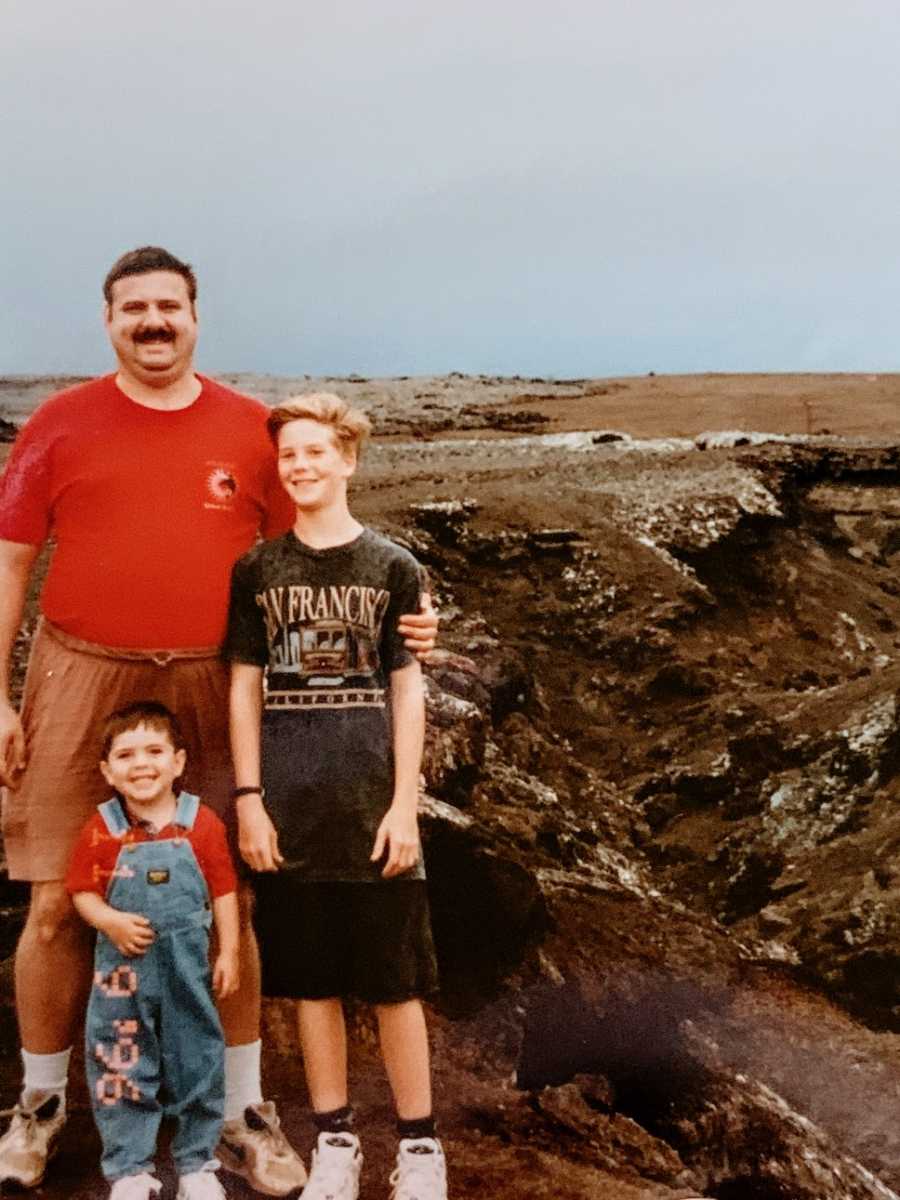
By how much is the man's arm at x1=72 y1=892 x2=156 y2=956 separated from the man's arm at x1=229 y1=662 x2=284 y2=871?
222mm

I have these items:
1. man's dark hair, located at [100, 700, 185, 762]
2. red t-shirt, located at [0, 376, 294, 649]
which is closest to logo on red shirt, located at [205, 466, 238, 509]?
red t-shirt, located at [0, 376, 294, 649]

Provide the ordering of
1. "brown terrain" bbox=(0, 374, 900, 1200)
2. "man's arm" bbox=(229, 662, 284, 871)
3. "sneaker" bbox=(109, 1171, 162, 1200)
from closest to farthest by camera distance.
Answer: "sneaker" bbox=(109, 1171, 162, 1200), "man's arm" bbox=(229, 662, 284, 871), "brown terrain" bbox=(0, 374, 900, 1200)

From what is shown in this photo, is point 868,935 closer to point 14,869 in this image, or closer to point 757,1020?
point 757,1020

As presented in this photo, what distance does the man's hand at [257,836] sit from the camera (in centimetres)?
246

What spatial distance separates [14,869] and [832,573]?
4913 mm

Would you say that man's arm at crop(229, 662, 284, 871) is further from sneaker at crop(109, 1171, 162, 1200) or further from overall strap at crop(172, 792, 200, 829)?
sneaker at crop(109, 1171, 162, 1200)

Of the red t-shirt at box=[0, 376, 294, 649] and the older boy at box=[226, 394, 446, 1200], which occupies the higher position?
the red t-shirt at box=[0, 376, 294, 649]

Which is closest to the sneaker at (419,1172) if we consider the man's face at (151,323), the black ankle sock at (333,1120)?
the black ankle sock at (333,1120)

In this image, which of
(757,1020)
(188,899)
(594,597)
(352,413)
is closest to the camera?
(188,899)

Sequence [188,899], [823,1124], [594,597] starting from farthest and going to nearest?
[594,597], [823,1124], [188,899]

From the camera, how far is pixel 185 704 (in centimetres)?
258

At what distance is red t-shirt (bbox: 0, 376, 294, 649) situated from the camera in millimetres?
2533

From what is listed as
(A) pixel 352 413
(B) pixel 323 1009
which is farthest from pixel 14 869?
(A) pixel 352 413

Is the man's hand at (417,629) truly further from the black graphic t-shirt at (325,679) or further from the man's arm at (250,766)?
the man's arm at (250,766)
